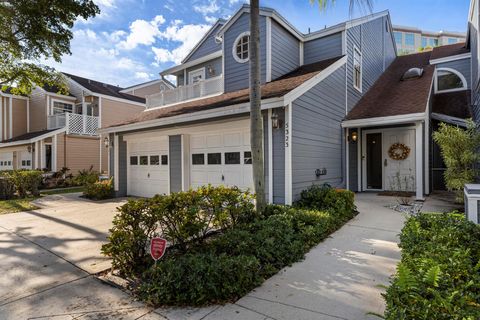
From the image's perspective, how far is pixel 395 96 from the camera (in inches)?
407

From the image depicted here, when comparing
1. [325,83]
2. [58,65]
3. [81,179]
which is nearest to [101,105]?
[81,179]

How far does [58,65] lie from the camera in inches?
457

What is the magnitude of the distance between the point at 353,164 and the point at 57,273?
985cm

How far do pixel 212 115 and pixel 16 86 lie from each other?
11.5 m

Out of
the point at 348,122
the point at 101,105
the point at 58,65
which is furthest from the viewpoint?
the point at 101,105

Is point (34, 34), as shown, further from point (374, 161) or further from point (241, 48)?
point (374, 161)

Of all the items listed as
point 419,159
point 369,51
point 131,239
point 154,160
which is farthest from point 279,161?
point 369,51

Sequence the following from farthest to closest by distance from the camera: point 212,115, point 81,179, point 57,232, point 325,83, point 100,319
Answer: point 81,179
point 325,83
point 212,115
point 57,232
point 100,319

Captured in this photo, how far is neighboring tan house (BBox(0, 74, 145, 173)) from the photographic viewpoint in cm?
1736

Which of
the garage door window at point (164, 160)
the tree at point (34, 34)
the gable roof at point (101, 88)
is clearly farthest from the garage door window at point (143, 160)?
the gable roof at point (101, 88)

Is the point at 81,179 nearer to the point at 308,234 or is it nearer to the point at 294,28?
the point at 294,28

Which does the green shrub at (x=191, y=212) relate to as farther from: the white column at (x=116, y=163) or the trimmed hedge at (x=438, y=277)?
the white column at (x=116, y=163)

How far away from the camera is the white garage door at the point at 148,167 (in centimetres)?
1012

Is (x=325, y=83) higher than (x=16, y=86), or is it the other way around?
(x=16, y=86)
